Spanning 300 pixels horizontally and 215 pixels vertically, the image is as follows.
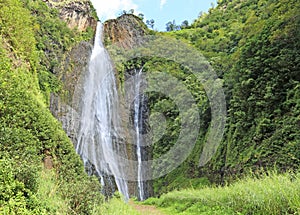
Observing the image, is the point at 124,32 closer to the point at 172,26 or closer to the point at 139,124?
the point at 139,124

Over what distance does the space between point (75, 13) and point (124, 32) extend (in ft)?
18.5

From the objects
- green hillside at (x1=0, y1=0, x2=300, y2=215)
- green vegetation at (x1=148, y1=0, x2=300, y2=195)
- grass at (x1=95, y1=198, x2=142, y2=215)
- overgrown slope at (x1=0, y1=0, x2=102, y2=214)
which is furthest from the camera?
green vegetation at (x1=148, y1=0, x2=300, y2=195)

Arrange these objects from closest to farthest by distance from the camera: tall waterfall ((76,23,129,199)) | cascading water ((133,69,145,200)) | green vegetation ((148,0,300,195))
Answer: green vegetation ((148,0,300,195)) < tall waterfall ((76,23,129,199)) < cascading water ((133,69,145,200))

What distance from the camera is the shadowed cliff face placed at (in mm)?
31281

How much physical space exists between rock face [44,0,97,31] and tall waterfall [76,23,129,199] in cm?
573

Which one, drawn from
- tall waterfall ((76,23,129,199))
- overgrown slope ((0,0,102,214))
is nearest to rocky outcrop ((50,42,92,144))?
tall waterfall ((76,23,129,199))

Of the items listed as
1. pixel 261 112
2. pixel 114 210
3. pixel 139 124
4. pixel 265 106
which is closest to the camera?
pixel 114 210

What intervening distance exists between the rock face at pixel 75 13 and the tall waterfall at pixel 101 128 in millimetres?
5730

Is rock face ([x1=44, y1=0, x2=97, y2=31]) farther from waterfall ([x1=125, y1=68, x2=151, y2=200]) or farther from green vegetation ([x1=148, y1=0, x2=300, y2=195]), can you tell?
green vegetation ([x1=148, y1=0, x2=300, y2=195])

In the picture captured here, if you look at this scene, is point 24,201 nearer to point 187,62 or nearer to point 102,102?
point 102,102

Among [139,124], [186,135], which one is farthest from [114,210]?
[139,124]

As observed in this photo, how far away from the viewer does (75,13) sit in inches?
1158

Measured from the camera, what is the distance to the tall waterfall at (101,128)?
59.8 ft

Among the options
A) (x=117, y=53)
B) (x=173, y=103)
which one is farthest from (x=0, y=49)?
(x=117, y=53)
